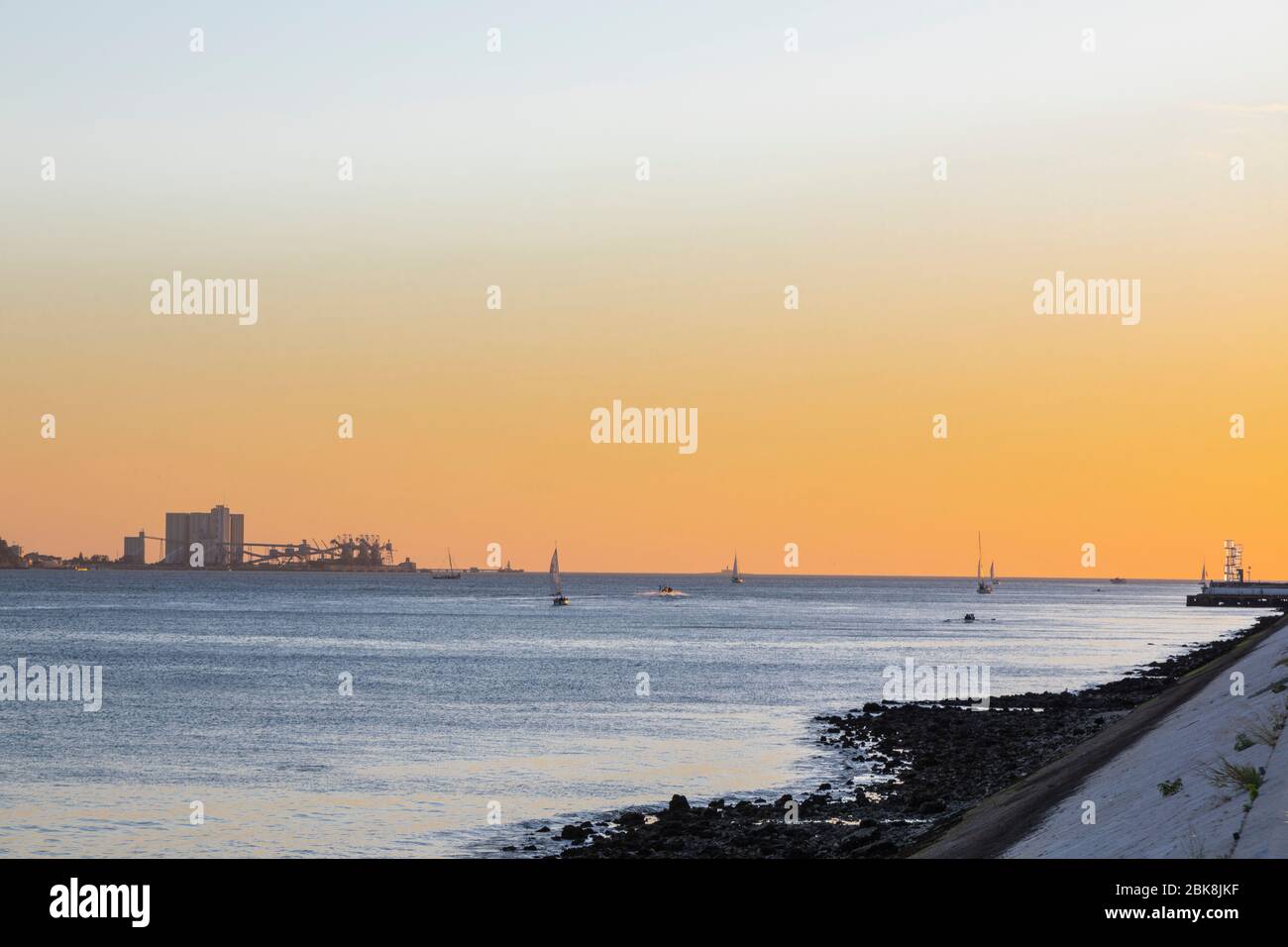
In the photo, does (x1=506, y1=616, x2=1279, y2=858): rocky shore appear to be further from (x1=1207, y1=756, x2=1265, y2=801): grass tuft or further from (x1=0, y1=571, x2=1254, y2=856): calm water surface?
(x1=1207, y1=756, x2=1265, y2=801): grass tuft

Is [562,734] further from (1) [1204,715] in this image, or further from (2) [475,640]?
(2) [475,640]

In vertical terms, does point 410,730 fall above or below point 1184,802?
below

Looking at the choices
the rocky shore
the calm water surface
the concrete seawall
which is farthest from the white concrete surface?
the calm water surface

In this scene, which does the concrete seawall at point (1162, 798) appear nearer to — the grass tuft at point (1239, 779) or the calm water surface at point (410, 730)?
the grass tuft at point (1239, 779)

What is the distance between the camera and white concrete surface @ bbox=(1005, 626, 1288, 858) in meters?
14.3

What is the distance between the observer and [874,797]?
122 feet

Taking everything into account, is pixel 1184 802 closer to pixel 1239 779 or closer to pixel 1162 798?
pixel 1239 779

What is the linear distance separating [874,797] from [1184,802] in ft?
67.1

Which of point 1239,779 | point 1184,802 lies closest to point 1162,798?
point 1184,802
